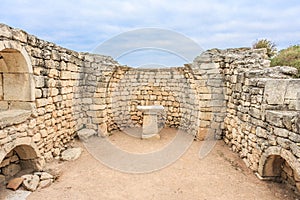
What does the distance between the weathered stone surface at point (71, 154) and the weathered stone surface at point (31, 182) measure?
121 cm

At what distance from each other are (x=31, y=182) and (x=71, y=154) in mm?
1613

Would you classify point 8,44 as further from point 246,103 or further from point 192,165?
point 246,103

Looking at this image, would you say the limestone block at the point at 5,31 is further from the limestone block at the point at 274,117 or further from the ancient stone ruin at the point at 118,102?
the limestone block at the point at 274,117

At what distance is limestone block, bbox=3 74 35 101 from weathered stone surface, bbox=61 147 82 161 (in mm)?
1923

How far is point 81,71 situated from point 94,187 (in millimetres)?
4052

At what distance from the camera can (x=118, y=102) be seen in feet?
29.9

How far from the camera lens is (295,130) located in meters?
3.44

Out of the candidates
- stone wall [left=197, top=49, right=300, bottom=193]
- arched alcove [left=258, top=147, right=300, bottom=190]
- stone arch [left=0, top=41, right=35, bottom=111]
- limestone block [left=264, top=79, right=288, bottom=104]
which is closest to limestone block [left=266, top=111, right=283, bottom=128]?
stone wall [left=197, top=49, right=300, bottom=193]

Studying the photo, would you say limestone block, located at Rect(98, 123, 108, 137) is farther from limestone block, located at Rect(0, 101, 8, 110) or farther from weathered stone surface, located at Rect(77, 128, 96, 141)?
limestone block, located at Rect(0, 101, 8, 110)

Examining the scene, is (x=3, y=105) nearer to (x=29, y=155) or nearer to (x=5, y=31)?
(x=29, y=155)

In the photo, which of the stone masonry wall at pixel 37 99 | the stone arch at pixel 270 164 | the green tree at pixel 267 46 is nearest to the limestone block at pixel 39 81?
the stone masonry wall at pixel 37 99

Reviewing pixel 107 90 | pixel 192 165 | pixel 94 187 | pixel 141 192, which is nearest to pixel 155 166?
pixel 192 165

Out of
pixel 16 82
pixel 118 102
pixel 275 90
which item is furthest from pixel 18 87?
pixel 275 90

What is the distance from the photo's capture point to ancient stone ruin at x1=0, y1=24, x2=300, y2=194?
4.04 meters
